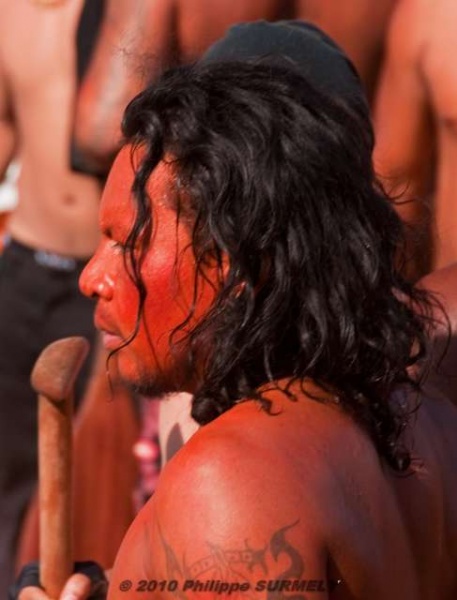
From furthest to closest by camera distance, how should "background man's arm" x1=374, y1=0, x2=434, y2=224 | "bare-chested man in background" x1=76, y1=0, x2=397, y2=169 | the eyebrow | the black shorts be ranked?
the black shorts, "bare-chested man in background" x1=76, y1=0, x2=397, y2=169, "background man's arm" x1=374, y1=0, x2=434, y2=224, the eyebrow

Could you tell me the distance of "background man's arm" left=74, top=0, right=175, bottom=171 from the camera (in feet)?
12.1

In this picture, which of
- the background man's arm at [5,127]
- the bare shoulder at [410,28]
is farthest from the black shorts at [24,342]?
the bare shoulder at [410,28]

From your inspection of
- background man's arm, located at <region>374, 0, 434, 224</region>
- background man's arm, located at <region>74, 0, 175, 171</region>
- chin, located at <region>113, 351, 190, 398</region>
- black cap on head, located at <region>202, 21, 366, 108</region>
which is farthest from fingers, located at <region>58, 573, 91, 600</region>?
background man's arm, located at <region>74, 0, 175, 171</region>

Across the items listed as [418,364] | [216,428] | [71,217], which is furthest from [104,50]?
[216,428]

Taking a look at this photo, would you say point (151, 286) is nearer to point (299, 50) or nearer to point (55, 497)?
point (55, 497)

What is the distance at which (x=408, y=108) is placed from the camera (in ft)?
11.5

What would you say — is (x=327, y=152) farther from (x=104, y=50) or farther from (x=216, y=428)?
(x=104, y=50)

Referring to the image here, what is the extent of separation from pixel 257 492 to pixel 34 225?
Answer: 9.49 ft

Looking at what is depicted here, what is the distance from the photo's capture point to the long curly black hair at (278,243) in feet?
6.07

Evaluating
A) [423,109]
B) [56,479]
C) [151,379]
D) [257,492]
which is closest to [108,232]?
[151,379]

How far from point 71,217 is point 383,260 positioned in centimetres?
260

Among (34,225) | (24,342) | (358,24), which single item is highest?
(358,24)

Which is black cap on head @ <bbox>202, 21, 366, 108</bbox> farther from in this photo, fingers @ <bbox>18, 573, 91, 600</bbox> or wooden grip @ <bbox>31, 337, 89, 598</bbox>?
fingers @ <bbox>18, 573, 91, 600</bbox>

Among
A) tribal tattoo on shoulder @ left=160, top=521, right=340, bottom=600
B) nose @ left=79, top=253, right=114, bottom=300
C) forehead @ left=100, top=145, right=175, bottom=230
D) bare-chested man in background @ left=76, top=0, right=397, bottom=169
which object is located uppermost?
forehead @ left=100, top=145, right=175, bottom=230
